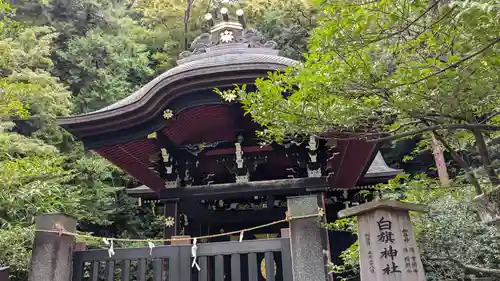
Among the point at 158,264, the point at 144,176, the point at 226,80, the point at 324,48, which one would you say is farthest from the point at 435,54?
the point at 144,176

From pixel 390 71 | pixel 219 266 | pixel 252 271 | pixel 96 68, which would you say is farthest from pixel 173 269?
pixel 96 68

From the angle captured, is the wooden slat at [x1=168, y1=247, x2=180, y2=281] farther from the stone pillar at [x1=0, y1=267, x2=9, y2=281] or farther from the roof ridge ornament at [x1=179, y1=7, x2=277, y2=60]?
the roof ridge ornament at [x1=179, y1=7, x2=277, y2=60]

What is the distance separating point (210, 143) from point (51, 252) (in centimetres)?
291

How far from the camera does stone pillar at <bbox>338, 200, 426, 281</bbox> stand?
2924 mm

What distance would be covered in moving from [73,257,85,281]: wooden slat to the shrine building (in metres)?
1.92

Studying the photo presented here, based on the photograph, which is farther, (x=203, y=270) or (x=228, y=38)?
(x=228, y=38)

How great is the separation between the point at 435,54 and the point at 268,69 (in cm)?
223

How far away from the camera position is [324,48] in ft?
7.97

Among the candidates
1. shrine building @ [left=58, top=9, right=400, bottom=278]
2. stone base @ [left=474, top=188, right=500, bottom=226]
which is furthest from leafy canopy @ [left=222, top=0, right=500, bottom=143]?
shrine building @ [left=58, top=9, right=400, bottom=278]

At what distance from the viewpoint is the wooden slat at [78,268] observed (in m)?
3.57

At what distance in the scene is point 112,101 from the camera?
1265 cm

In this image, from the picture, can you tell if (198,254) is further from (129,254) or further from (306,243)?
(306,243)

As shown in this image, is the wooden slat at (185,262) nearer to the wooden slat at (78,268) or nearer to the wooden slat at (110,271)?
the wooden slat at (110,271)

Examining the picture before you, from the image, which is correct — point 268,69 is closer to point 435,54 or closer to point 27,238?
point 435,54
